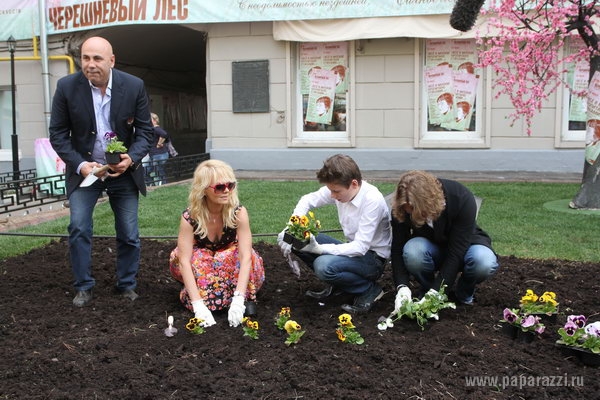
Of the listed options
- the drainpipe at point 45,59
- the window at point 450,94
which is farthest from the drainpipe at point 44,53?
the window at point 450,94

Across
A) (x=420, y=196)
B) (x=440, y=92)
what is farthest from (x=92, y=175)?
(x=440, y=92)

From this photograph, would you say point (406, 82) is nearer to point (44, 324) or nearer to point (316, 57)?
point (316, 57)

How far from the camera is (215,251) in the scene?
430cm

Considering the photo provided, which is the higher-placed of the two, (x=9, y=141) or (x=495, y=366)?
(x=9, y=141)

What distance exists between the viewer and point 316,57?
1246 cm

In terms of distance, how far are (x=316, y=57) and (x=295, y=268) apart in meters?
8.56

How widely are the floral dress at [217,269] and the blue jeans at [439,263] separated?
3.43 ft

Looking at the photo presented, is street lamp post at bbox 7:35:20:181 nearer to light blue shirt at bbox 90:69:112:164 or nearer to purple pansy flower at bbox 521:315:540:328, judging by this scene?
light blue shirt at bbox 90:69:112:164

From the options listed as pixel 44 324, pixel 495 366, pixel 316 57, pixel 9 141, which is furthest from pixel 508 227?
pixel 9 141

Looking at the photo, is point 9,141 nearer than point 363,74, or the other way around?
point 363,74

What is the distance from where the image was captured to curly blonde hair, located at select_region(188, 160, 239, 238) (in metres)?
3.99

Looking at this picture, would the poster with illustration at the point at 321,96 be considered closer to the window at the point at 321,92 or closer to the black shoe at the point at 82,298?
the window at the point at 321,92

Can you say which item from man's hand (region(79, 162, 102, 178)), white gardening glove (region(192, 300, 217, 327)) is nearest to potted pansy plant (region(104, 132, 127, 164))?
man's hand (region(79, 162, 102, 178))

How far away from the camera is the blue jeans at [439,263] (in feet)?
13.1
